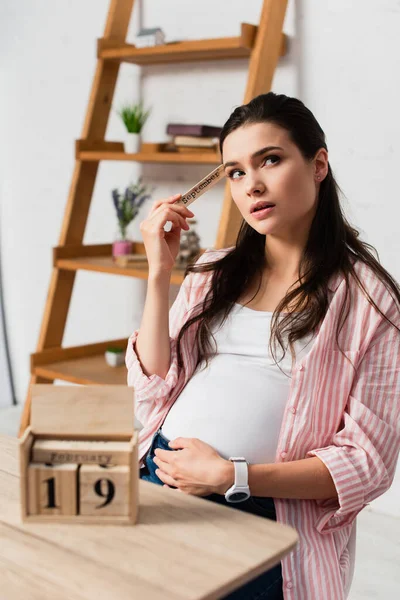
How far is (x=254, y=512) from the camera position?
1317mm

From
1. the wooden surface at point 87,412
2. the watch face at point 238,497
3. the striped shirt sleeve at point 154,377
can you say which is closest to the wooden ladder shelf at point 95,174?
the striped shirt sleeve at point 154,377

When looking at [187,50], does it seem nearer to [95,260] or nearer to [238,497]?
[95,260]

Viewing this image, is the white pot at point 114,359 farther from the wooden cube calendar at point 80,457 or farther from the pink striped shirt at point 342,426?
the wooden cube calendar at point 80,457

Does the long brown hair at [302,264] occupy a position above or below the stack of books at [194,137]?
below

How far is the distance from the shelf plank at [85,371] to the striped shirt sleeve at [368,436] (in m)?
1.53

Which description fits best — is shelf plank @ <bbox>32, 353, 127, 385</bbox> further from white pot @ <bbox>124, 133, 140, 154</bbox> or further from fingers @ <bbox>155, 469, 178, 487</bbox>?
fingers @ <bbox>155, 469, 178, 487</bbox>

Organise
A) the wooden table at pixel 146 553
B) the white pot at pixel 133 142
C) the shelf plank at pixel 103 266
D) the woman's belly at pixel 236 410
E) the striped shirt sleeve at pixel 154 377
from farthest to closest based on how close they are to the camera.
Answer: the white pot at pixel 133 142
the shelf plank at pixel 103 266
the striped shirt sleeve at pixel 154 377
the woman's belly at pixel 236 410
the wooden table at pixel 146 553

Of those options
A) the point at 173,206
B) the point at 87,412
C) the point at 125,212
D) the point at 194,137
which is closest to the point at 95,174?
the point at 125,212

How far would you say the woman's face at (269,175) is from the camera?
4.69 ft

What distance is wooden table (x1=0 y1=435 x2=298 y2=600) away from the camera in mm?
810

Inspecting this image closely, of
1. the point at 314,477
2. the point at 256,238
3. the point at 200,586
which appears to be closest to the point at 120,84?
the point at 256,238

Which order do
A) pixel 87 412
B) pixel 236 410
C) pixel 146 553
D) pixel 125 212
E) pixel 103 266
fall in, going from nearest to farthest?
pixel 146 553
pixel 87 412
pixel 236 410
pixel 103 266
pixel 125 212

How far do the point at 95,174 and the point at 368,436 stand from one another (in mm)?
2013

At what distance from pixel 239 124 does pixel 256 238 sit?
24 centimetres
